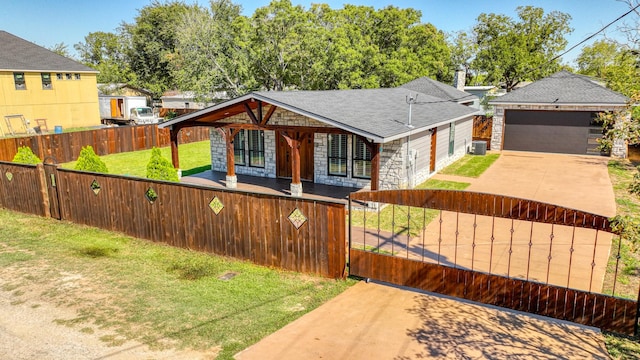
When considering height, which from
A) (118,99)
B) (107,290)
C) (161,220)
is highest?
(118,99)

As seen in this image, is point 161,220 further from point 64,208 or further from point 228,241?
point 64,208

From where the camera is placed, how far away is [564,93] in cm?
2573

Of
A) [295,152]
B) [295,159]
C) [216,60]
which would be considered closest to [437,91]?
[295,152]

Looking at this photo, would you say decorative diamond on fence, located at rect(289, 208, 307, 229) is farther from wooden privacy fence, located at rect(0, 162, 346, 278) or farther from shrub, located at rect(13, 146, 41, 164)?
shrub, located at rect(13, 146, 41, 164)

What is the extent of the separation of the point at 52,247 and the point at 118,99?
39.0 meters

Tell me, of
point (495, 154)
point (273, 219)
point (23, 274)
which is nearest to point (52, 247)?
point (23, 274)

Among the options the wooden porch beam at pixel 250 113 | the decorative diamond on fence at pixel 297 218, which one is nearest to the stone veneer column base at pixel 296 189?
the wooden porch beam at pixel 250 113

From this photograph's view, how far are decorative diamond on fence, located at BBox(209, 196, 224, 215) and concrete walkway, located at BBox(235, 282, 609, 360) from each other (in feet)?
11.8

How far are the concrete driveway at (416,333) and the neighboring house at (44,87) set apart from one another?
115 ft

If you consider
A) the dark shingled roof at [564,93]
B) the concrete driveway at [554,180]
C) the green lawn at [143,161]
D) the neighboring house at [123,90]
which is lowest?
the concrete driveway at [554,180]

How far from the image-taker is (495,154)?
26375mm

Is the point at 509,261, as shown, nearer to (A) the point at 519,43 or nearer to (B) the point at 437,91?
(B) the point at 437,91

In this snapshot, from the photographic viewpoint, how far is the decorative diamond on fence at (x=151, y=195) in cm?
1108

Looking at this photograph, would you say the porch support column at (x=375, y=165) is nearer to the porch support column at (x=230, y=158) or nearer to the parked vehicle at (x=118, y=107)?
the porch support column at (x=230, y=158)
